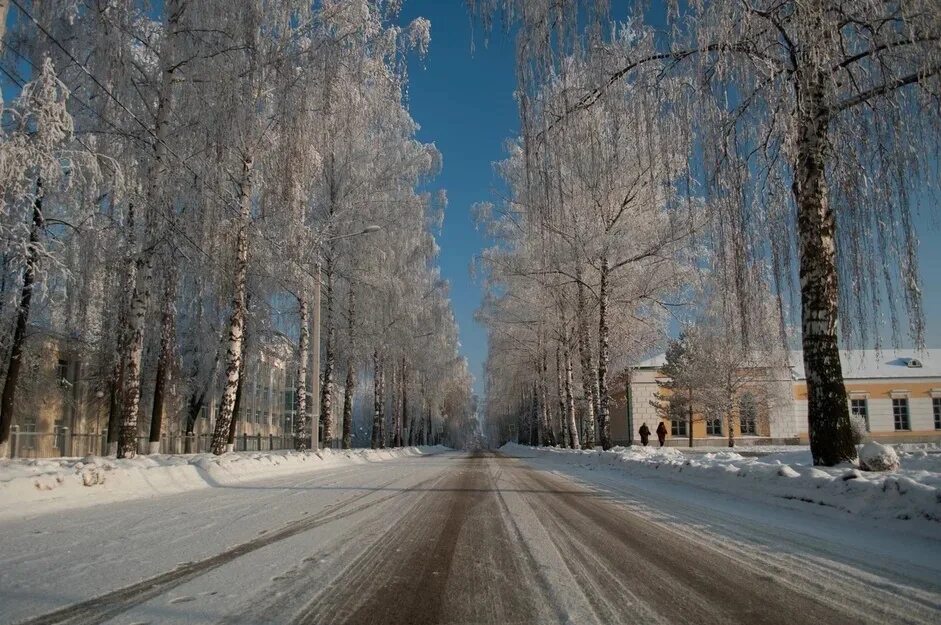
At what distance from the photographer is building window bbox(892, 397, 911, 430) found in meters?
39.2

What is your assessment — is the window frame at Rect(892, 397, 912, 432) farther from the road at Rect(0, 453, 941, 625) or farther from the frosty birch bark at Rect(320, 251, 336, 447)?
the road at Rect(0, 453, 941, 625)

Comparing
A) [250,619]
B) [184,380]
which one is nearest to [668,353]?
[184,380]

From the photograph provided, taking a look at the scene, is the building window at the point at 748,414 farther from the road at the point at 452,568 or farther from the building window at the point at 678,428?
the road at the point at 452,568

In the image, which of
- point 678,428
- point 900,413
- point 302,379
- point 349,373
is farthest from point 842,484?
point 900,413

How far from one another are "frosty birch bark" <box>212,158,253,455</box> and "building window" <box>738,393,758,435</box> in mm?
Answer: 29782

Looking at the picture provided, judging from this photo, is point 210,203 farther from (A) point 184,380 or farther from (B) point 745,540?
(A) point 184,380

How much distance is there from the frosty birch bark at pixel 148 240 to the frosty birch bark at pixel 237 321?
7.20 ft

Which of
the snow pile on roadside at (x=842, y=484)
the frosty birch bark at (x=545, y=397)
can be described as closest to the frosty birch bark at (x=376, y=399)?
the frosty birch bark at (x=545, y=397)

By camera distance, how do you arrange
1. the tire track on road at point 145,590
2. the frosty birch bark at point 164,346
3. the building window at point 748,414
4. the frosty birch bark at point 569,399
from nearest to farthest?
the tire track on road at point 145,590
the frosty birch bark at point 164,346
the frosty birch bark at point 569,399
the building window at point 748,414

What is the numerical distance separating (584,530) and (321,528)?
2275mm

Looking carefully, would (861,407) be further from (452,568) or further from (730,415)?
(452,568)

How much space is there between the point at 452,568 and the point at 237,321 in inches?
454

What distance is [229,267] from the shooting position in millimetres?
15344

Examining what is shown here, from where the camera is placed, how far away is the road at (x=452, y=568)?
→ 8.95ft
